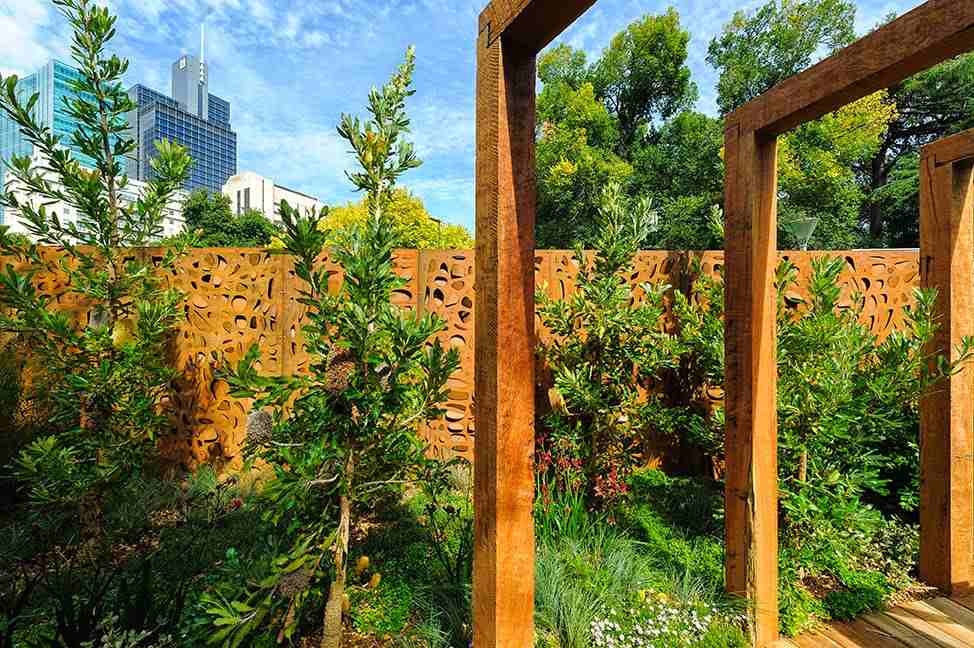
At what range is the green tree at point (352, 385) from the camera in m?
1.56

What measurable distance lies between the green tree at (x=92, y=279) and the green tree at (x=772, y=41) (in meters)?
15.7

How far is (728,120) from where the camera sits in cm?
204

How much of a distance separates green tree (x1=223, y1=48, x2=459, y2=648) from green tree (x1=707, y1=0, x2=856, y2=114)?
15563 mm

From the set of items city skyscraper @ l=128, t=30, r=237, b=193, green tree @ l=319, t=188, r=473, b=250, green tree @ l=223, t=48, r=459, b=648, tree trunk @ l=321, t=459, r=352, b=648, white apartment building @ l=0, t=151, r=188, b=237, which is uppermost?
city skyscraper @ l=128, t=30, r=237, b=193

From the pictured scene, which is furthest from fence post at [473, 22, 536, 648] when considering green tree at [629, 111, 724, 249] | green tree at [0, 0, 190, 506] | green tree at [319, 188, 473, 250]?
green tree at [629, 111, 724, 249]

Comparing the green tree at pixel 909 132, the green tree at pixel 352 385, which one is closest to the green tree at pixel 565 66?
the green tree at pixel 909 132

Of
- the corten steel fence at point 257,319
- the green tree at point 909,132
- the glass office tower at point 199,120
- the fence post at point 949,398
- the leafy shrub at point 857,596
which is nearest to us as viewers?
the leafy shrub at point 857,596

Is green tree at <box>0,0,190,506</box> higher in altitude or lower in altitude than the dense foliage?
lower

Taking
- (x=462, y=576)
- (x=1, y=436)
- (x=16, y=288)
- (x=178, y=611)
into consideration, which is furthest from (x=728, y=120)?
(x=1, y=436)

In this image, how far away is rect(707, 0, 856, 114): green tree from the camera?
14.1 meters

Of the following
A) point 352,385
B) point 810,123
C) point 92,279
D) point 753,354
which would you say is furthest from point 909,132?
point 92,279

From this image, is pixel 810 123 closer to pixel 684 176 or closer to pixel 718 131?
pixel 718 131

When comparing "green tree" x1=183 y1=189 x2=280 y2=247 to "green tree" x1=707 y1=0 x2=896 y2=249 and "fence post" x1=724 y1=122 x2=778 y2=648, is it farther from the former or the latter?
"fence post" x1=724 y1=122 x2=778 y2=648

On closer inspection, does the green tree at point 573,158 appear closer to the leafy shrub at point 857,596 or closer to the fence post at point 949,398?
the fence post at point 949,398
